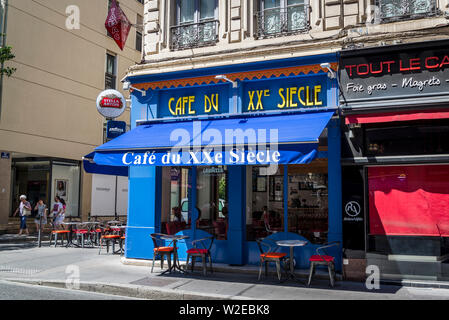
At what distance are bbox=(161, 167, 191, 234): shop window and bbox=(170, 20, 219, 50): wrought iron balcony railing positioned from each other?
131 inches

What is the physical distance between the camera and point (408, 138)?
8.90m

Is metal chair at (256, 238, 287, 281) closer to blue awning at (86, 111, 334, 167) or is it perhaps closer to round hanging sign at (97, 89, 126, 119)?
blue awning at (86, 111, 334, 167)

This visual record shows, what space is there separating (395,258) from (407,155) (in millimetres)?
2170

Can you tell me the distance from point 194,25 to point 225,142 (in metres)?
4.35

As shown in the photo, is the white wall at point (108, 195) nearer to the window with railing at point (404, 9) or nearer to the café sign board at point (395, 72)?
the café sign board at point (395, 72)

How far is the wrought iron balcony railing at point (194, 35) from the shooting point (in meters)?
11.1

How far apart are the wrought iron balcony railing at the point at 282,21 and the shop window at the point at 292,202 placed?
10.8 ft

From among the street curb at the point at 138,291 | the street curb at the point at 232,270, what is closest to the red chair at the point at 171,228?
the street curb at the point at 232,270

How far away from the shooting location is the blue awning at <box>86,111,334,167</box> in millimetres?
8023

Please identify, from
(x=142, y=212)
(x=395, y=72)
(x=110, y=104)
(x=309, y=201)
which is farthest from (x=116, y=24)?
(x=395, y=72)

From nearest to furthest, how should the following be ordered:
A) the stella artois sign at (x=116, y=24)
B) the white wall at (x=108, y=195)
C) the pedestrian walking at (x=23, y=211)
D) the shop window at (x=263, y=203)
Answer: the shop window at (x=263, y=203) < the stella artois sign at (x=116, y=24) < the pedestrian walking at (x=23, y=211) < the white wall at (x=108, y=195)

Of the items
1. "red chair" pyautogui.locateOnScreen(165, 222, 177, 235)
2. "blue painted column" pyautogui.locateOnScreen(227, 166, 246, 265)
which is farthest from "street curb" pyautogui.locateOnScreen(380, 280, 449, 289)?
"red chair" pyautogui.locateOnScreen(165, 222, 177, 235)

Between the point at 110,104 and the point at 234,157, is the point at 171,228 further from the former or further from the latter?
the point at 110,104
